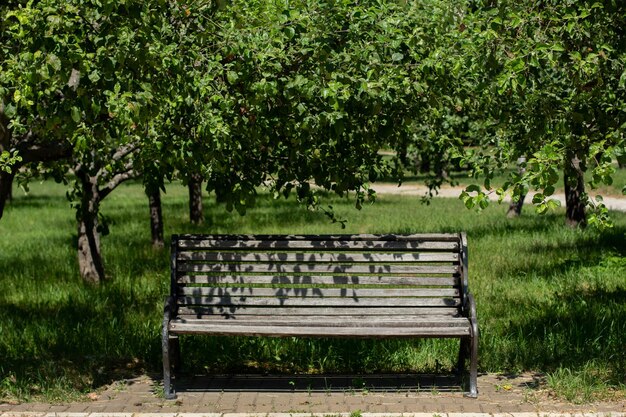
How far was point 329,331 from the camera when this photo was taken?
605cm

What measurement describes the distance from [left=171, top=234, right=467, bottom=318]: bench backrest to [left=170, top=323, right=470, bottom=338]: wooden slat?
403 millimetres

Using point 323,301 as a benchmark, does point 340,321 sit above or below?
below

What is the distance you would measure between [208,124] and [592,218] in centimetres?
243

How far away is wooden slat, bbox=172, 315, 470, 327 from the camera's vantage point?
6.13 m

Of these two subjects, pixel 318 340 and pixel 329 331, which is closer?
pixel 329 331

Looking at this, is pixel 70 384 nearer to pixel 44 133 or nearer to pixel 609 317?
pixel 44 133

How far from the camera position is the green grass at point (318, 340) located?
22.3ft

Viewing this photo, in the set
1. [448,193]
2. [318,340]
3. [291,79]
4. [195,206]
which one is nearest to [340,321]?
[318,340]

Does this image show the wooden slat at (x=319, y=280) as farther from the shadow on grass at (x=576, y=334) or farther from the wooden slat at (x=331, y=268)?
the shadow on grass at (x=576, y=334)

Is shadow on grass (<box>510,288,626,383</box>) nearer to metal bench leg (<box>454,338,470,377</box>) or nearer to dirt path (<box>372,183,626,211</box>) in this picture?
metal bench leg (<box>454,338,470,377</box>)

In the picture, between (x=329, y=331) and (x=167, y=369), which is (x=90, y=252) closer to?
(x=167, y=369)

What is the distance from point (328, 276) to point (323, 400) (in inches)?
38.7

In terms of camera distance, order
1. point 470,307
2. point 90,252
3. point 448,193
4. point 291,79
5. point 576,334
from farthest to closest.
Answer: point 448,193, point 90,252, point 576,334, point 470,307, point 291,79

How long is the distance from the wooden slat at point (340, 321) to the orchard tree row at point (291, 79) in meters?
0.85
